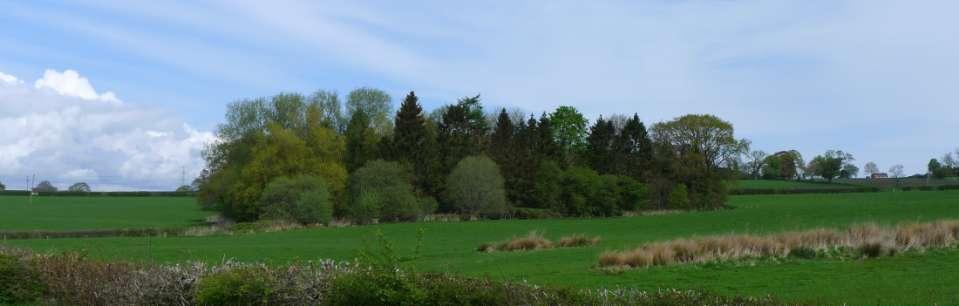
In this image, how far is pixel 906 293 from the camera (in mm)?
15156

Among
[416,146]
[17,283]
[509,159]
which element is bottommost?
[17,283]

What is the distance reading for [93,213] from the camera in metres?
99.8

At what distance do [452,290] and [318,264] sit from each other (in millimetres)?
3070

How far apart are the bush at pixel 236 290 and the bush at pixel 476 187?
6796cm

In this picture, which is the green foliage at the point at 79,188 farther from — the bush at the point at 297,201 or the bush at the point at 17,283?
the bush at the point at 17,283

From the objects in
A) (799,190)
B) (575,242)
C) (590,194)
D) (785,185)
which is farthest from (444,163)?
(785,185)

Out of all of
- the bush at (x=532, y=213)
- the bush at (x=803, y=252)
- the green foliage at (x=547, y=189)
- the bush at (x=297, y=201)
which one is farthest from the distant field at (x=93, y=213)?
the bush at (x=803, y=252)

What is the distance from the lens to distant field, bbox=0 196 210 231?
77.5 metres

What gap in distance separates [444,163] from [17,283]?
70604 millimetres

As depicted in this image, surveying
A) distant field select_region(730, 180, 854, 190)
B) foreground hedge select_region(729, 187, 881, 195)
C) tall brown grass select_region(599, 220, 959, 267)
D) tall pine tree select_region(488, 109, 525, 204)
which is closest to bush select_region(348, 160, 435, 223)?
tall pine tree select_region(488, 109, 525, 204)

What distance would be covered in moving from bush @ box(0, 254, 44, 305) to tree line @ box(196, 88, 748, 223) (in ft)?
187

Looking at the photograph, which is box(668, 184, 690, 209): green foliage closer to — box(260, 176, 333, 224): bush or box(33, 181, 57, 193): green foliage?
box(260, 176, 333, 224): bush

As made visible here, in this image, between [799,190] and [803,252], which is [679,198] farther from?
[803,252]

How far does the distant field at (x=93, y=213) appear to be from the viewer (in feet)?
254
